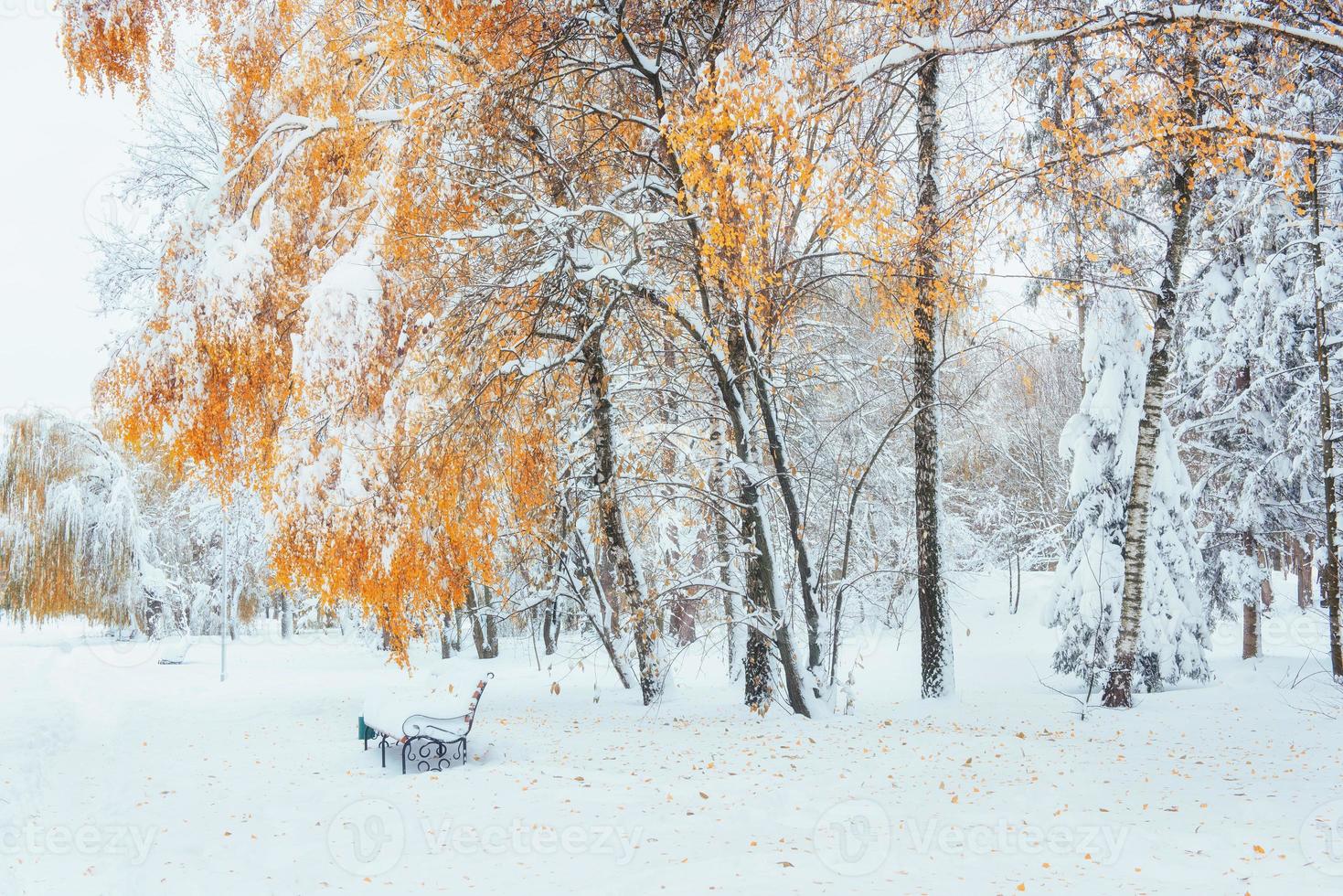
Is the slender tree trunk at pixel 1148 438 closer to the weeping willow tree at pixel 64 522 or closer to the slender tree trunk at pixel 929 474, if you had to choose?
the slender tree trunk at pixel 929 474

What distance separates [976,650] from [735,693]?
11.0m

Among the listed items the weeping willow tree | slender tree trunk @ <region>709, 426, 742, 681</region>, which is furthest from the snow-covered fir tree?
the weeping willow tree

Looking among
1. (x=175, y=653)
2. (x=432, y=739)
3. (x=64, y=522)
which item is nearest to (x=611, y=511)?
(x=432, y=739)

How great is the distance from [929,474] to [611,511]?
352 centimetres

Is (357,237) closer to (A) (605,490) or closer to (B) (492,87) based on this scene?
(B) (492,87)

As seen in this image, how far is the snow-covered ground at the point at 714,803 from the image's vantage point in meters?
4.45

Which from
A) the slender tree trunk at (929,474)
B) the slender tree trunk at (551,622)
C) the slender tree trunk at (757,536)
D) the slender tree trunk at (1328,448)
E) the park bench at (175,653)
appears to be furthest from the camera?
the park bench at (175,653)

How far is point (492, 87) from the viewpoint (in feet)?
26.4

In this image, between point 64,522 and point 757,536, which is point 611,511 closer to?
point 757,536

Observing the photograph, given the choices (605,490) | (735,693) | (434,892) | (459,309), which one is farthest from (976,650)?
(434,892)

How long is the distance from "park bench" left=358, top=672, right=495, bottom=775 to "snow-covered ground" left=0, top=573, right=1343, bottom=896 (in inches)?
8.4

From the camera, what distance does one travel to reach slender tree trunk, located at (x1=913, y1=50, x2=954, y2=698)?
9172 mm

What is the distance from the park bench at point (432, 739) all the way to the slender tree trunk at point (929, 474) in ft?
15.6

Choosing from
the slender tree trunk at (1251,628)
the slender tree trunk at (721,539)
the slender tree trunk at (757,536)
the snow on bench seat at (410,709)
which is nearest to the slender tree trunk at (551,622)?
the slender tree trunk at (721,539)
